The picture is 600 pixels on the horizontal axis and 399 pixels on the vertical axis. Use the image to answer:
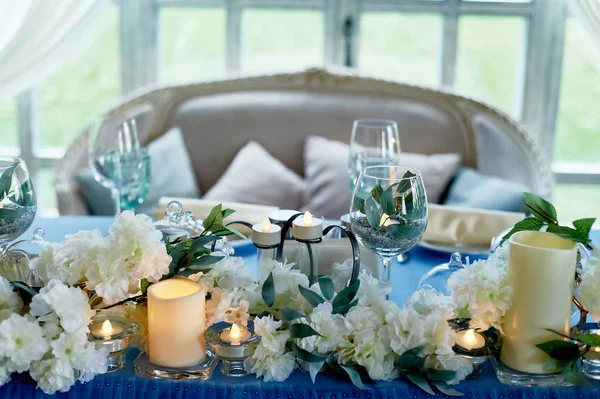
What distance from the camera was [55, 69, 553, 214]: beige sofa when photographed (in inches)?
98.8

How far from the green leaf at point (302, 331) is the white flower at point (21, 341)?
0.28 meters

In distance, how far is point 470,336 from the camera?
2.72 ft

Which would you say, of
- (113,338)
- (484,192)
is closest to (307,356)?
(113,338)

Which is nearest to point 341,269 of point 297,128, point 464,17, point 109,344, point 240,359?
point 240,359

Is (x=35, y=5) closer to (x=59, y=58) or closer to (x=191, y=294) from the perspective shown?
(x=59, y=58)

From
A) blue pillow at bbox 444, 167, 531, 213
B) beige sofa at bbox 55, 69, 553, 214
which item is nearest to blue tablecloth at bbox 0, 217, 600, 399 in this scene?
blue pillow at bbox 444, 167, 531, 213

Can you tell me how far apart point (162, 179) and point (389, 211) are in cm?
165

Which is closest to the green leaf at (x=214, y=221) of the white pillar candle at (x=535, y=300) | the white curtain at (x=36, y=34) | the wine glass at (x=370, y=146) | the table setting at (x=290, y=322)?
the table setting at (x=290, y=322)

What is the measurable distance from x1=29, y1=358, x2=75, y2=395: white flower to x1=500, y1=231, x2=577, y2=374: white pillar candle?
20.3 inches

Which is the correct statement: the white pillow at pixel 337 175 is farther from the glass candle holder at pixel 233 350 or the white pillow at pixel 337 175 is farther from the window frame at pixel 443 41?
the glass candle holder at pixel 233 350

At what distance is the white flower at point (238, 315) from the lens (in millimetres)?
826

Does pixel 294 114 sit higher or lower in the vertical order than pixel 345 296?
higher

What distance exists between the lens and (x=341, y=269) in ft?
3.05

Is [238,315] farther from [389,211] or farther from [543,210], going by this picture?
[543,210]
